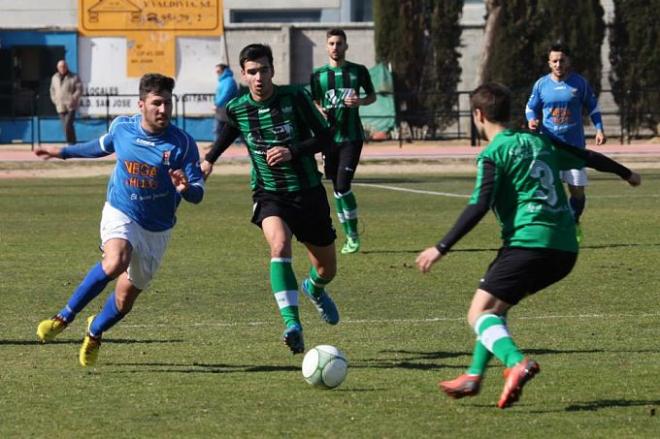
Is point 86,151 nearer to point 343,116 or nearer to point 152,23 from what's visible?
point 343,116

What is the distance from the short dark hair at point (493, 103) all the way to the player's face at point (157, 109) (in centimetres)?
218

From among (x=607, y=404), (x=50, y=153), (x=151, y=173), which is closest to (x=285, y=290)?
(x=151, y=173)

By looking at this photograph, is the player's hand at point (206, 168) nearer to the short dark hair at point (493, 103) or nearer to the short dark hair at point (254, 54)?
the short dark hair at point (254, 54)

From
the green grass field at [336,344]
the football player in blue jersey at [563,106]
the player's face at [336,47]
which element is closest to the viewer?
the green grass field at [336,344]

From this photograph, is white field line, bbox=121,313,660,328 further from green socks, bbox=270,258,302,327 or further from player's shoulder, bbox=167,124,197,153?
player's shoulder, bbox=167,124,197,153

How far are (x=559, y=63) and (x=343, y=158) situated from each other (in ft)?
8.75

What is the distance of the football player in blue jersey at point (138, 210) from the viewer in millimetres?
8703

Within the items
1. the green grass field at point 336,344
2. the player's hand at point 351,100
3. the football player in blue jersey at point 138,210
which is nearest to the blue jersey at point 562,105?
the green grass field at point 336,344

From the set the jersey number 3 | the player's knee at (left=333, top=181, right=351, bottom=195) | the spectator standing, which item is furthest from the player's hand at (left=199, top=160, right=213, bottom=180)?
the spectator standing

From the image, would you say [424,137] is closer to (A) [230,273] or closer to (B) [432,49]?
(B) [432,49]

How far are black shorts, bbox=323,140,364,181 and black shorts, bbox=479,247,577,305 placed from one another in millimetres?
7785

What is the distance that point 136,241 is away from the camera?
8781 mm

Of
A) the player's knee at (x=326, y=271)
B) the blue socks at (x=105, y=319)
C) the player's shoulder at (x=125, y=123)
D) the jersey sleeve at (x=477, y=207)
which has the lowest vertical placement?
the blue socks at (x=105, y=319)

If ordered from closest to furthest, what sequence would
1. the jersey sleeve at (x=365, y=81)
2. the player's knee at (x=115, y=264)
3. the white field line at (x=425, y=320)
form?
the player's knee at (x=115, y=264) < the white field line at (x=425, y=320) < the jersey sleeve at (x=365, y=81)
